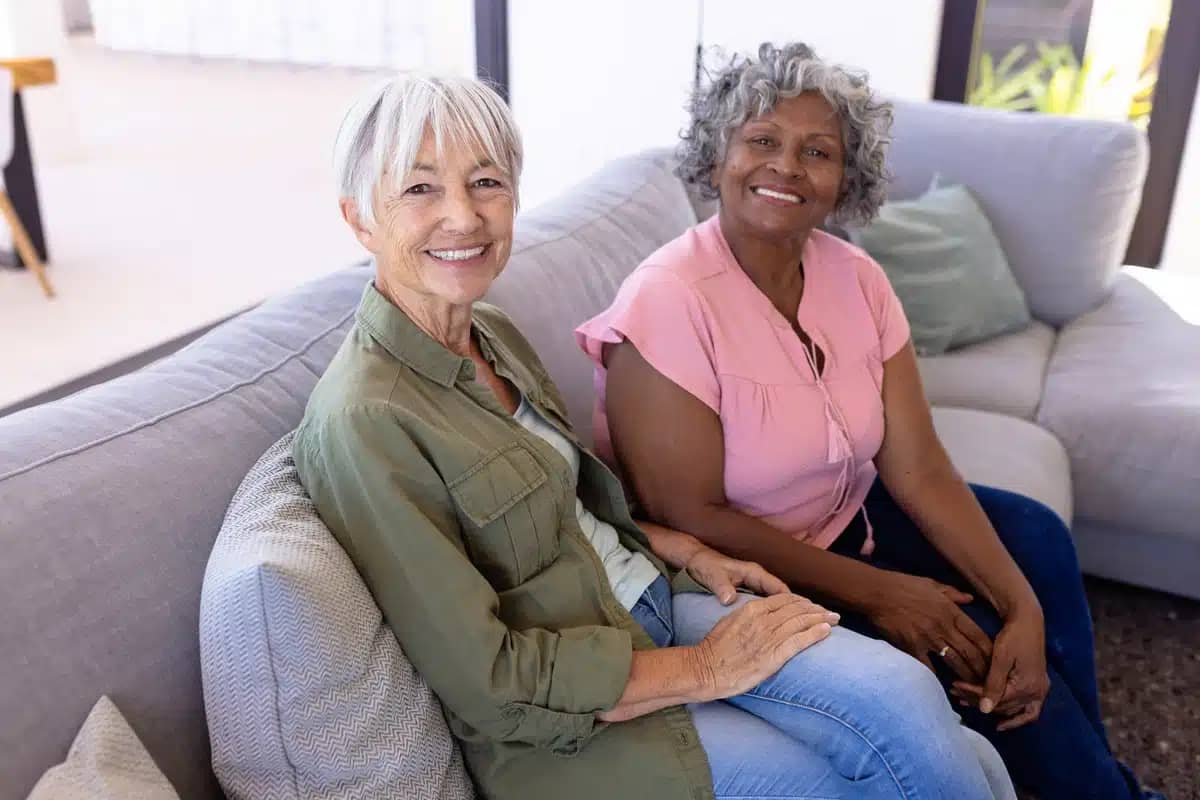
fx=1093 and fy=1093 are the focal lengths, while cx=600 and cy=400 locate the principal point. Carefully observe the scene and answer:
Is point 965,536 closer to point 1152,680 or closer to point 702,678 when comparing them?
point 702,678

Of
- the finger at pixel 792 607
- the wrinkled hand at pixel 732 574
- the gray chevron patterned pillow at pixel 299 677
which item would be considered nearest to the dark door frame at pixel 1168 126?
the wrinkled hand at pixel 732 574

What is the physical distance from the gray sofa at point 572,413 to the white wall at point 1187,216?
1.43 ft

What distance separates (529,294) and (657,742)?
2.67ft

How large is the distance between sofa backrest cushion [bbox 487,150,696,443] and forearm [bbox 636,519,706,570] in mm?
271

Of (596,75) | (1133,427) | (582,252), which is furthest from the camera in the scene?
(596,75)

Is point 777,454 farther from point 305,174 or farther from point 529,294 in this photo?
point 305,174

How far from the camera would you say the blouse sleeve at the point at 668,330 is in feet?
4.83

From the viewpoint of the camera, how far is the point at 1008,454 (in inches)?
80.0

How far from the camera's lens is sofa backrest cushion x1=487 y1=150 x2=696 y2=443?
1.72 metres

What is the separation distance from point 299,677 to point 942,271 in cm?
197

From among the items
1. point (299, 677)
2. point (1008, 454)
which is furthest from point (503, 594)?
point (1008, 454)

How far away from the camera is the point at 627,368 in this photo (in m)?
1.49

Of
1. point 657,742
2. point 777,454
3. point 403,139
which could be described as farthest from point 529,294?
point 657,742

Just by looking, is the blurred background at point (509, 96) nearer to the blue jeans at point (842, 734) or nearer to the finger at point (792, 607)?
the finger at point (792, 607)
